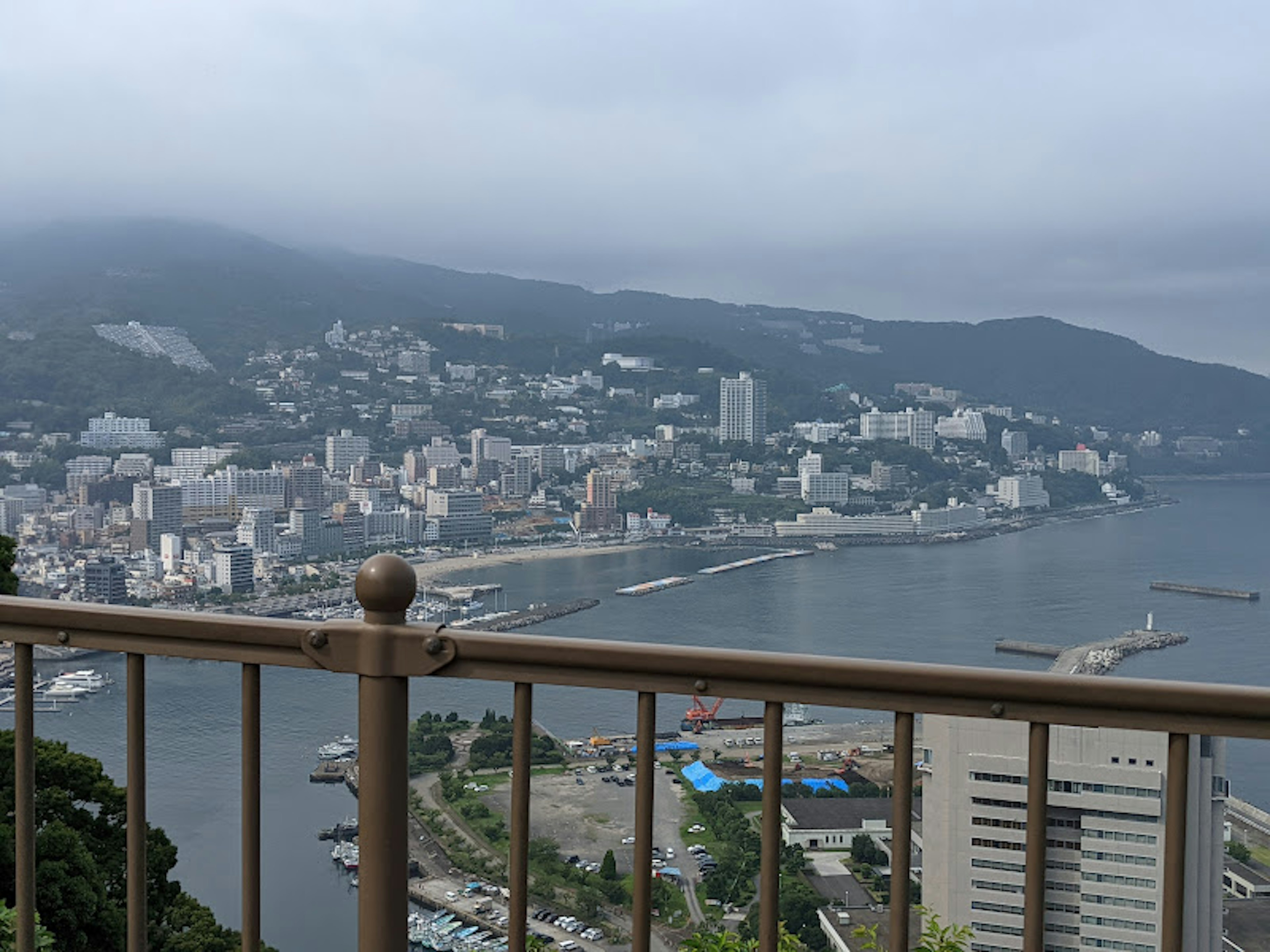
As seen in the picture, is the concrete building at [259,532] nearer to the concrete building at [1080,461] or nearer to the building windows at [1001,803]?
the building windows at [1001,803]

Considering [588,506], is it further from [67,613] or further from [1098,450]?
[67,613]

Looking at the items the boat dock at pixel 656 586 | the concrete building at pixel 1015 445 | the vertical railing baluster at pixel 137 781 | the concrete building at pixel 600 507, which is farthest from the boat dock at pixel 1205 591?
the vertical railing baluster at pixel 137 781

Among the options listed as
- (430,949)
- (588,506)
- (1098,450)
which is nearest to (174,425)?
(588,506)

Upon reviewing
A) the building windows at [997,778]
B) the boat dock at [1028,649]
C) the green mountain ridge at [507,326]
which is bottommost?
the boat dock at [1028,649]

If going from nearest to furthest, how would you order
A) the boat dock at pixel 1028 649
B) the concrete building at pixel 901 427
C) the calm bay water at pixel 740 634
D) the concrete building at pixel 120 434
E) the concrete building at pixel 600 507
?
1. the calm bay water at pixel 740 634
2. the boat dock at pixel 1028 649
3. the concrete building at pixel 120 434
4. the concrete building at pixel 600 507
5. the concrete building at pixel 901 427

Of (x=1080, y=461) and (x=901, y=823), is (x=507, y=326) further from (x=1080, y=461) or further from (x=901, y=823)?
(x=901, y=823)

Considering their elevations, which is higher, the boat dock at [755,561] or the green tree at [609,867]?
the green tree at [609,867]
